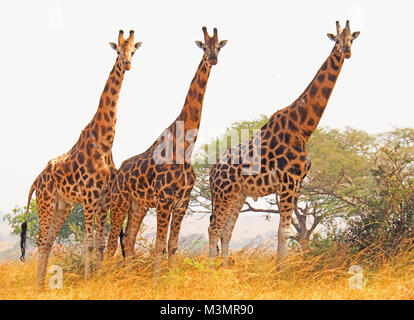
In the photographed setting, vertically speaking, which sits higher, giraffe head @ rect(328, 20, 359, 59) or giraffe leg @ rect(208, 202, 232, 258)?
giraffe head @ rect(328, 20, 359, 59)

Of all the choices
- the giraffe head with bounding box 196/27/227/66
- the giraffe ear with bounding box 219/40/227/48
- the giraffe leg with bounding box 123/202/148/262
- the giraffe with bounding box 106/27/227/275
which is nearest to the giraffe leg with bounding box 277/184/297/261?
the giraffe with bounding box 106/27/227/275

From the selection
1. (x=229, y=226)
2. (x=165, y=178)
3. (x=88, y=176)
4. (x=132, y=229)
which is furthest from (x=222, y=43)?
(x=132, y=229)

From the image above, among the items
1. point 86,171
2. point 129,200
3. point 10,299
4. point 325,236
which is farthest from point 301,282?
point 10,299

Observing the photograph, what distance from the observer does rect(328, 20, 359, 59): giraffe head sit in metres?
9.29

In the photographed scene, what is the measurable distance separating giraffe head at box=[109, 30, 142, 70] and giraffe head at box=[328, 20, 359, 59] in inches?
138

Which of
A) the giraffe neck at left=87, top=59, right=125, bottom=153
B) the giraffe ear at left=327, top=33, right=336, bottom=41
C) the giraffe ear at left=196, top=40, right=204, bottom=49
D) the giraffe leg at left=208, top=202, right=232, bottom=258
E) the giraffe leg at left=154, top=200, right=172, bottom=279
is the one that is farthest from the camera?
the giraffe leg at left=208, top=202, right=232, bottom=258

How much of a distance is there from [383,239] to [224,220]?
3.08 m

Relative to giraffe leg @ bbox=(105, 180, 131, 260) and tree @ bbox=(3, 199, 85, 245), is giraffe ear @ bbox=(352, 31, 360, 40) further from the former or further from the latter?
tree @ bbox=(3, 199, 85, 245)

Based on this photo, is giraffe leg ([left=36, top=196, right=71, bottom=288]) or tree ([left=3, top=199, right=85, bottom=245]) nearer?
giraffe leg ([left=36, top=196, right=71, bottom=288])

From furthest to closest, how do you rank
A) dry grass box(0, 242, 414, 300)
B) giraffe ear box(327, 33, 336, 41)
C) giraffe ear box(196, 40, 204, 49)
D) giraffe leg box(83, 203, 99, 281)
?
giraffe ear box(327, 33, 336, 41)
giraffe ear box(196, 40, 204, 49)
giraffe leg box(83, 203, 99, 281)
dry grass box(0, 242, 414, 300)

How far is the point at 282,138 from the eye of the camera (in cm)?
955

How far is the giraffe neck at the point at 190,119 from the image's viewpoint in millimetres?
8836
